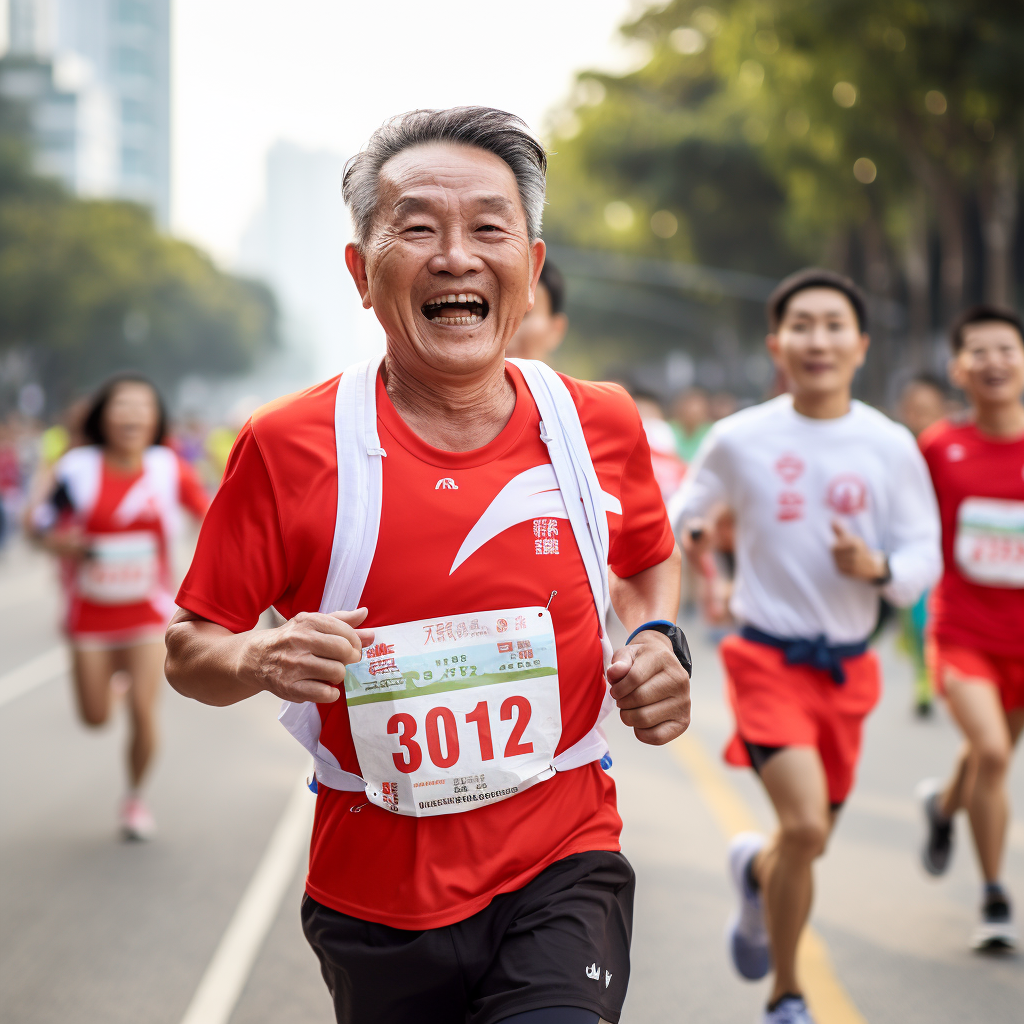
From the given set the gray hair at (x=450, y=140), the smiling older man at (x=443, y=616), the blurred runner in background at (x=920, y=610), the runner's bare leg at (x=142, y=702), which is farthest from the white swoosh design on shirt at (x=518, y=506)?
the blurred runner in background at (x=920, y=610)

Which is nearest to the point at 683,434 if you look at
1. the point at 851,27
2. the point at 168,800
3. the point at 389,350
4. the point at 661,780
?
the point at 851,27

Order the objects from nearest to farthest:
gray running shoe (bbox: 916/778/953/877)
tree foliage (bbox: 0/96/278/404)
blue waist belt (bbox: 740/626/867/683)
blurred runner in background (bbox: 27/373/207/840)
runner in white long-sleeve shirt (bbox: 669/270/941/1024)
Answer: runner in white long-sleeve shirt (bbox: 669/270/941/1024) → blue waist belt (bbox: 740/626/867/683) → gray running shoe (bbox: 916/778/953/877) → blurred runner in background (bbox: 27/373/207/840) → tree foliage (bbox: 0/96/278/404)

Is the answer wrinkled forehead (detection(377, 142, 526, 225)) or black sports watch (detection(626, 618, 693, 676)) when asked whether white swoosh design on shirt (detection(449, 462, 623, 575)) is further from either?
wrinkled forehead (detection(377, 142, 526, 225))

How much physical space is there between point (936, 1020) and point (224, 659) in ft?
9.34

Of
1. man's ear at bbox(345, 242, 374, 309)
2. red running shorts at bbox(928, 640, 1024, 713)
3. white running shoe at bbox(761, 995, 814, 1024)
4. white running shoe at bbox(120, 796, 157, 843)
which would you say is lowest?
white running shoe at bbox(120, 796, 157, 843)

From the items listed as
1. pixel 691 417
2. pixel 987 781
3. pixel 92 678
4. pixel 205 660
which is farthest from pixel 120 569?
pixel 691 417

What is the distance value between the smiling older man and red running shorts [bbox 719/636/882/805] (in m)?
1.77

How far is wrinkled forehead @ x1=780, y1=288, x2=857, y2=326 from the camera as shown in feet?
14.5

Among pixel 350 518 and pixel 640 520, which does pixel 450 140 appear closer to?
pixel 350 518

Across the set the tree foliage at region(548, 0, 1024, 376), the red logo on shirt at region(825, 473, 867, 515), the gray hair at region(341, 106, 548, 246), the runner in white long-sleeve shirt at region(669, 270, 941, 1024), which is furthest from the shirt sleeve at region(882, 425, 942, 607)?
the tree foliage at region(548, 0, 1024, 376)

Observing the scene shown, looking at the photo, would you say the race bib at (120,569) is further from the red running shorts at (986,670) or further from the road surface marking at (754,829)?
the red running shorts at (986,670)

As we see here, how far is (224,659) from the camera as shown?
225 centimetres

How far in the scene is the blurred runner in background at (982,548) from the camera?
492cm

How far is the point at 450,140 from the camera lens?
242 cm
